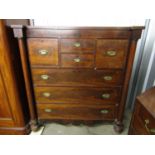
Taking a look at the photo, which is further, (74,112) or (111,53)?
(74,112)

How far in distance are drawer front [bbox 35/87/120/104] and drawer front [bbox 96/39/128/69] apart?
269 mm

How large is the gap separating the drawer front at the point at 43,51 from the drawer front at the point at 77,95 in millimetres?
290

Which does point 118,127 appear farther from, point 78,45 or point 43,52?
point 43,52

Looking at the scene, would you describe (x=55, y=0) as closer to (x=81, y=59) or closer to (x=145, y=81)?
(x=81, y=59)

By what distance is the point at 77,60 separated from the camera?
4.47 ft

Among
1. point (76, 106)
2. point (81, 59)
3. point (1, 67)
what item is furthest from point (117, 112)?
point (1, 67)

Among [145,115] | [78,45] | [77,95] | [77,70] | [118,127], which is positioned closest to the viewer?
[145,115]

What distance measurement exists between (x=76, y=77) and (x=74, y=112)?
1.39ft

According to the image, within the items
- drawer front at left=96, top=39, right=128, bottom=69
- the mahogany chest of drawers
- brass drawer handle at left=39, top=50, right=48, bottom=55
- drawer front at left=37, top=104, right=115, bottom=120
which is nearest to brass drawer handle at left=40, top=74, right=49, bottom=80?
brass drawer handle at left=39, top=50, right=48, bottom=55

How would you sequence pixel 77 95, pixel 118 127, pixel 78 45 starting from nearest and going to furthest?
pixel 78 45, pixel 77 95, pixel 118 127

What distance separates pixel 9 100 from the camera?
58.9 inches

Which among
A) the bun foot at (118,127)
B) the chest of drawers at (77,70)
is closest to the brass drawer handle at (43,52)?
the chest of drawers at (77,70)

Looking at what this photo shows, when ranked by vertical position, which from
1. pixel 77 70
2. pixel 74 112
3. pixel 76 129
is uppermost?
pixel 77 70

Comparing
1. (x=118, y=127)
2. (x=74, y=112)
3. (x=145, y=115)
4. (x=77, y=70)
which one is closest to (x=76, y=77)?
(x=77, y=70)
